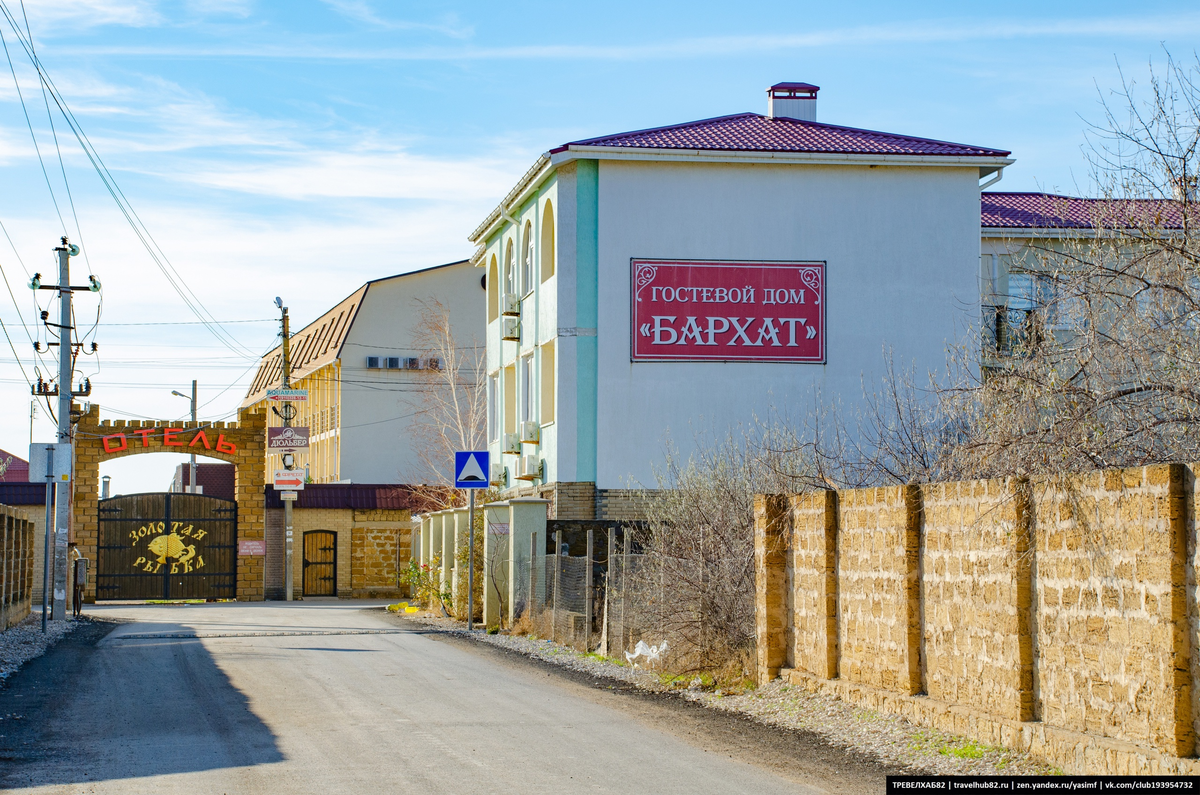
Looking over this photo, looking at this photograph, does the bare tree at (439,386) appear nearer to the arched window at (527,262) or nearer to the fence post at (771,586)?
the arched window at (527,262)

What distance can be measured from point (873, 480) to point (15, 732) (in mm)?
10846

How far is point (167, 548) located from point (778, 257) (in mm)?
20451

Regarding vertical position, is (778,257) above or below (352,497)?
above

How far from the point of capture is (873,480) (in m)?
17.4

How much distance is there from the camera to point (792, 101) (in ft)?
105

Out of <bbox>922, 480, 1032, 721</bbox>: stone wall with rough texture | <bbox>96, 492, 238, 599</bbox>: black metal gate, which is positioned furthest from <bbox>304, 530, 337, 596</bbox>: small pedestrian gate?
<bbox>922, 480, 1032, 721</bbox>: stone wall with rough texture

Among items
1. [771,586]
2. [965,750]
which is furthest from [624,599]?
[965,750]

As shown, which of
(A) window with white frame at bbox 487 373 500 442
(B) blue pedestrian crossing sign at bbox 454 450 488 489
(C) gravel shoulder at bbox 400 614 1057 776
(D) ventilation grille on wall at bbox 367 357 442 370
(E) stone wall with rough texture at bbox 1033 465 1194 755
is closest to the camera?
(E) stone wall with rough texture at bbox 1033 465 1194 755

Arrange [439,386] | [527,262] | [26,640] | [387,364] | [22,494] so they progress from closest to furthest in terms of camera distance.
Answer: [26,640] < [527,262] < [22,494] < [439,386] < [387,364]

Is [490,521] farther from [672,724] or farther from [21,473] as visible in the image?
[21,473]

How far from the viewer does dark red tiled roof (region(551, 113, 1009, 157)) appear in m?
26.8

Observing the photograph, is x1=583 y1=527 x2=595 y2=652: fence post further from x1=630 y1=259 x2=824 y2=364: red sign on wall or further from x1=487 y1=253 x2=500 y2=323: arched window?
x1=487 y1=253 x2=500 y2=323: arched window

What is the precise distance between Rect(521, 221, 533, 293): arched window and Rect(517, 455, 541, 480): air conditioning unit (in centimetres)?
396

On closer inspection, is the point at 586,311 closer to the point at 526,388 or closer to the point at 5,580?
the point at 526,388
